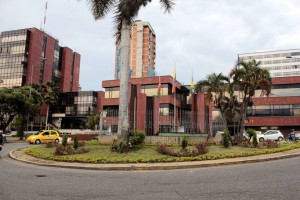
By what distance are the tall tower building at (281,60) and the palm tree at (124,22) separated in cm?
11136

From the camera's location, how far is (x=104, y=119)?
28.8 m

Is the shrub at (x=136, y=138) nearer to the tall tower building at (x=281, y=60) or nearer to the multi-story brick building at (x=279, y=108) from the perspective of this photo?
the multi-story brick building at (x=279, y=108)

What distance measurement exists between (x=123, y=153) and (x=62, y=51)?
88364 millimetres

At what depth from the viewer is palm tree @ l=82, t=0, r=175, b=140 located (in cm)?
1691

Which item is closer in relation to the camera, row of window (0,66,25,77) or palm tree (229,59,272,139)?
palm tree (229,59,272,139)

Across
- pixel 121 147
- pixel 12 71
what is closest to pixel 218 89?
pixel 121 147

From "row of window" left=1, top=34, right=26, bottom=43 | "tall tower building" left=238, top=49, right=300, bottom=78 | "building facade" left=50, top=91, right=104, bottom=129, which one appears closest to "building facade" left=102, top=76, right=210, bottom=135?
"building facade" left=50, top=91, right=104, bottom=129

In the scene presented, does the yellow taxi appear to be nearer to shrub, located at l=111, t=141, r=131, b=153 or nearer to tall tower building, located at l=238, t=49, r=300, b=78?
shrub, located at l=111, t=141, r=131, b=153

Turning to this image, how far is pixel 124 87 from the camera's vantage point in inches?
674

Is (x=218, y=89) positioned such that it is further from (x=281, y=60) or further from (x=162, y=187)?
(x=281, y=60)

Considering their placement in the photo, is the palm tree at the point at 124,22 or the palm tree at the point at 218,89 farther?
the palm tree at the point at 218,89

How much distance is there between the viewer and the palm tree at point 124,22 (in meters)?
16.9

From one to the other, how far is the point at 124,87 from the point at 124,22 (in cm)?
398

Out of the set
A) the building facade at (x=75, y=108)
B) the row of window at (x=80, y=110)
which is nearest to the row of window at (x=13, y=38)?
the building facade at (x=75, y=108)
